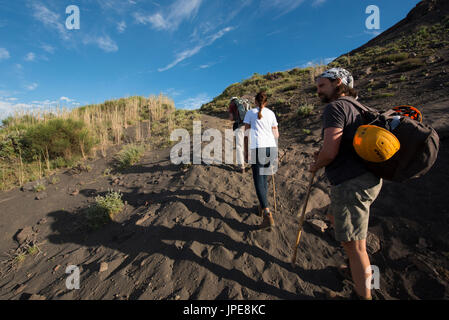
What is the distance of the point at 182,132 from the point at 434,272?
914 cm

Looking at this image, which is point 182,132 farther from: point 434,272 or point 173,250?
point 434,272

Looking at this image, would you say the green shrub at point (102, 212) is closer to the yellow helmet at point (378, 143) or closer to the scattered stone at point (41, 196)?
the scattered stone at point (41, 196)

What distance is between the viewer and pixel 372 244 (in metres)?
2.77

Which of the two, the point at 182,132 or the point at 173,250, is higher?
the point at 182,132

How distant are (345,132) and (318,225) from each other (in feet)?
6.57

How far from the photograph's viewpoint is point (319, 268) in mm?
2492

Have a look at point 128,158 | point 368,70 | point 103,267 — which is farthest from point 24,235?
point 368,70

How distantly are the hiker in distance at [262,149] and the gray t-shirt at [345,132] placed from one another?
130 centimetres

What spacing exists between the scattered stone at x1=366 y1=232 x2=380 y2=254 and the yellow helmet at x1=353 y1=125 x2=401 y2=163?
1.96 m

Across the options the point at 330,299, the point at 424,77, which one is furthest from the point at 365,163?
the point at 424,77

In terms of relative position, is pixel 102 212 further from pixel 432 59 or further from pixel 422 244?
pixel 432 59

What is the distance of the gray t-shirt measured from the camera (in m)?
1.64

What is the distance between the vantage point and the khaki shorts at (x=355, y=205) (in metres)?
Result: 1.66

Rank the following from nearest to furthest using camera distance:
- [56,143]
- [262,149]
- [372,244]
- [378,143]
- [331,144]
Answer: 1. [378,143]
2. [331,144]
3. [372,244]
4. [262,149]
5. [56,143]
